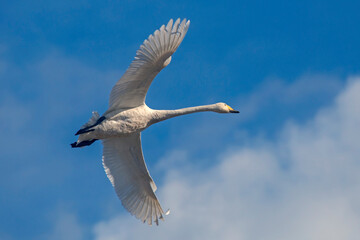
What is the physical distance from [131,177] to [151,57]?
451 centimetres

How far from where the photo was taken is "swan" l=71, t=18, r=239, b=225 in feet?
68.9

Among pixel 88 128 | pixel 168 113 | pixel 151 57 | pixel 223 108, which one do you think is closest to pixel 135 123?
pixel 168 113

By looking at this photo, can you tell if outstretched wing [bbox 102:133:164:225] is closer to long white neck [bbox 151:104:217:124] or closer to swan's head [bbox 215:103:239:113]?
long white neck [bbox 151:104:217:124]

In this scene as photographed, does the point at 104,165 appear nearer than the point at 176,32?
No

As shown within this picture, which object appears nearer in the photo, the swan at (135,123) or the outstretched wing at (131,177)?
the swan at (135,123)

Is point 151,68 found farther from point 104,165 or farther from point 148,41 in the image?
point 104,165

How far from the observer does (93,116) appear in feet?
73.3

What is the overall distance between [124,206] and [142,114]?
3.39 meters

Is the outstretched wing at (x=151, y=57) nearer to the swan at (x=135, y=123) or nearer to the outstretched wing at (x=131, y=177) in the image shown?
the swan at (x=135, y=123)

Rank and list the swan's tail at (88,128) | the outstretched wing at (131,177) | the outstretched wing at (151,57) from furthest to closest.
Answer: the outstretched wing at (131,177)
the swan's tail at (88,128)
the outstretched wing at (151,57)

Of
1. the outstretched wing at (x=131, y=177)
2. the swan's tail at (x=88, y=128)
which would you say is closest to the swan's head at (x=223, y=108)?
the outstretched wing at (x=131, y=177)

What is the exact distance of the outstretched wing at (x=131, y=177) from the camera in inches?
910

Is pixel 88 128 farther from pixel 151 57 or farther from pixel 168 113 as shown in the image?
pixel 151 57

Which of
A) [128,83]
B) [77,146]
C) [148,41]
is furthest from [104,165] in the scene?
[148,41]
